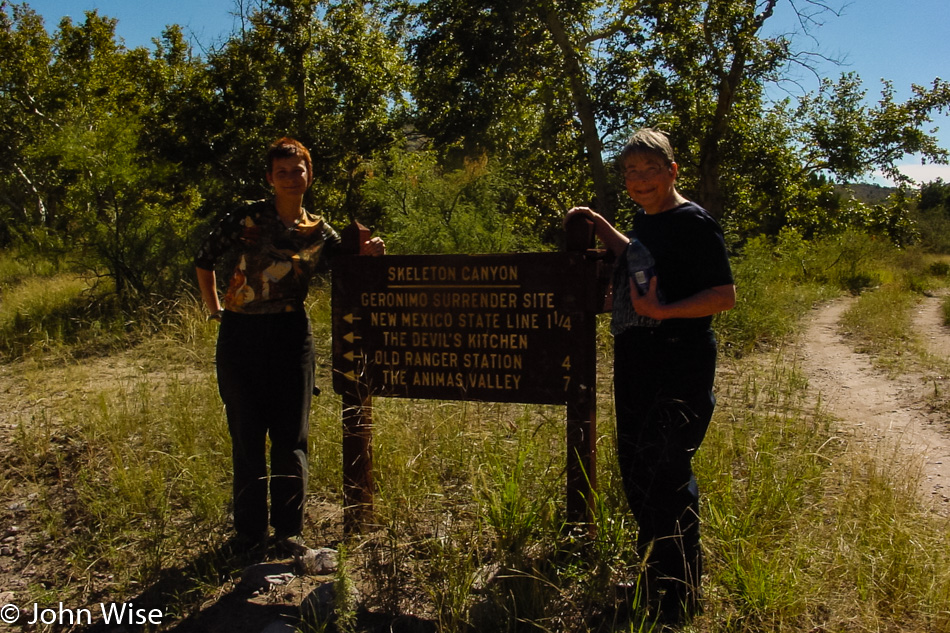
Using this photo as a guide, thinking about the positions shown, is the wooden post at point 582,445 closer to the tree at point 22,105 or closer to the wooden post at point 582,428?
the wooden post at point 582,428

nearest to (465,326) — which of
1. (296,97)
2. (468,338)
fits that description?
(468,338)

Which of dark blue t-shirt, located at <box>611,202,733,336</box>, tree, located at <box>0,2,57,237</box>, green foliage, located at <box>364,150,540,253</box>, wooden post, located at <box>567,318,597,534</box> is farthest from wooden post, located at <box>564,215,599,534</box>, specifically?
tree, located at <box>0,2,57,237</box>

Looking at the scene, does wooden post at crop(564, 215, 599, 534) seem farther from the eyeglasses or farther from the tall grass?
the eyeglasses

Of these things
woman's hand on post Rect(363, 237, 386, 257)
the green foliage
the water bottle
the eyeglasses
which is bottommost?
the water bottle

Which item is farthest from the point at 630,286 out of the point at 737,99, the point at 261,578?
the point at 737,99

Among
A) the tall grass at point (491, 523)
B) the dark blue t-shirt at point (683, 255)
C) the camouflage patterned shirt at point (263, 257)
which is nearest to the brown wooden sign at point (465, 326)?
the camouflage patterned shirt at point (263, 257)

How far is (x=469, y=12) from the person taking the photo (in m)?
11.7

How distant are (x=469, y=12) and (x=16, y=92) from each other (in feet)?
63.2

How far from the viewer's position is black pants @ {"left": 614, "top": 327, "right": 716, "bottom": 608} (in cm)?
267

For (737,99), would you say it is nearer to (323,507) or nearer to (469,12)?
(469,12)

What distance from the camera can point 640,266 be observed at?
270 cm

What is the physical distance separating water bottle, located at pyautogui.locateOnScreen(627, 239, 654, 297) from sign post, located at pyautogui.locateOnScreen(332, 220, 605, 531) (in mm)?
368

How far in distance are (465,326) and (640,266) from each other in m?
0.90

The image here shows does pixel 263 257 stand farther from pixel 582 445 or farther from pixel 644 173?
pixel 644 173
